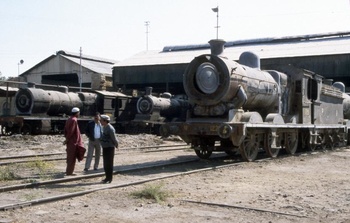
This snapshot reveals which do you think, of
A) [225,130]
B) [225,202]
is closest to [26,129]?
[225,130]

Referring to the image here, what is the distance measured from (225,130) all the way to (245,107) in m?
2.12

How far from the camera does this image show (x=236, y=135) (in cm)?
1261

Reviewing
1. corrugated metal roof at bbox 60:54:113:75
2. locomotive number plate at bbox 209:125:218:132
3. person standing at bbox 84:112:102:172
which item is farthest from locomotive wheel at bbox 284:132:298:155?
corrugated metal roof at bbox 60:54:113:75

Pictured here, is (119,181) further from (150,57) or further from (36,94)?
(150,57)

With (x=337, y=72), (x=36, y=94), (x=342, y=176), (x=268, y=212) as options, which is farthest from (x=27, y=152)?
(x=337, y=72)

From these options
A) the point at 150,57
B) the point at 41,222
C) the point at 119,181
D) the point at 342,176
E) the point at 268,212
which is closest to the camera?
the point at 41,222

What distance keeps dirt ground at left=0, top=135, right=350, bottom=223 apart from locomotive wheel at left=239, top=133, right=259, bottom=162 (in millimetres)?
1684

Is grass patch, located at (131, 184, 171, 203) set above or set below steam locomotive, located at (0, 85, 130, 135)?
below

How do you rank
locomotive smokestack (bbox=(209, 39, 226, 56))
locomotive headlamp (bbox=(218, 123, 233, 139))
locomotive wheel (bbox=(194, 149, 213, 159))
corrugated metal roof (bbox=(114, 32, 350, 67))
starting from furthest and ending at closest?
1. corrugated metal roof (bbox=(114, 32, 350, 67))
2. locomotive wheel (bbox=(194, 149, 213, 159))
3. locomotive smokestack (bbox=(209, 39, 226, 56))
4. locomotive headlamp (bbox=(218, 123, 233, 139))

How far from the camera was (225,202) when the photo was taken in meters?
7.54

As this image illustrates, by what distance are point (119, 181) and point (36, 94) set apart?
53.5 feet

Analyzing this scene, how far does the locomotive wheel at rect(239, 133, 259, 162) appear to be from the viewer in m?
13.6

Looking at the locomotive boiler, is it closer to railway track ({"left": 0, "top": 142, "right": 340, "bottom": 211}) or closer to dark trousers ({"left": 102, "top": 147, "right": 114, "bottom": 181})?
railway track ({"left": 0, "top": 142, "right": 340, "bottom": 211})

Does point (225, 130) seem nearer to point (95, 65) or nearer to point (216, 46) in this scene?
point (216, 46)
